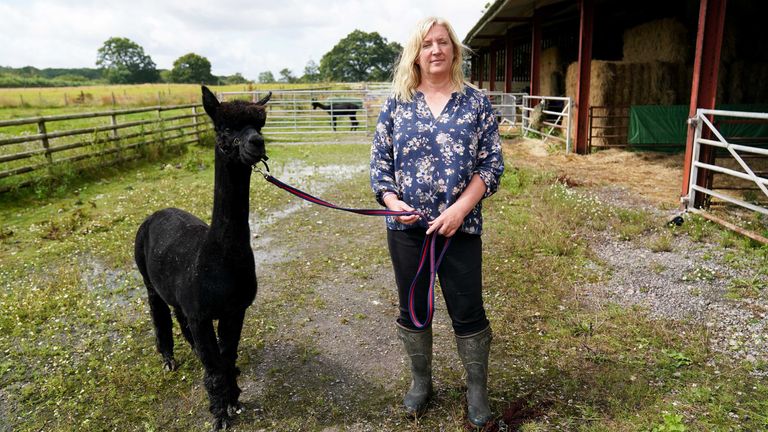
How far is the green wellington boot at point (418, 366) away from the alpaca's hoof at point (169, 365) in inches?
65.1

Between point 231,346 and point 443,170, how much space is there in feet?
5.70

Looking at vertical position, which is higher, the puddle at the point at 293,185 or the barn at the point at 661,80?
the barn at the point at 661,80

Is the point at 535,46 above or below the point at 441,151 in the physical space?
above

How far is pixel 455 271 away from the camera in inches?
103

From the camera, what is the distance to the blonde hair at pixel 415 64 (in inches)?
98.1

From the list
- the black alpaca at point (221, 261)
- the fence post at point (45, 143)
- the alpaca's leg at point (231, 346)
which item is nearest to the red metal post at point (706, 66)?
the black alpaca at point (221, 261)

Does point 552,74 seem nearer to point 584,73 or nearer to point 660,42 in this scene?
point 660,42

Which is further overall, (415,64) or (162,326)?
(162,326)

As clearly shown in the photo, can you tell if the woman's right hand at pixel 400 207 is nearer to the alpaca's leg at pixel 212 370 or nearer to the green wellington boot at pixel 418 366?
the green wellington boot at pixel 418 366

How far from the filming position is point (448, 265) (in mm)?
2611

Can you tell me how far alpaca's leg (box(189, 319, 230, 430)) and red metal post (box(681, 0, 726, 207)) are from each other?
20.1ft

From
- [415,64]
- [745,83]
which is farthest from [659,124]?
[415,64]

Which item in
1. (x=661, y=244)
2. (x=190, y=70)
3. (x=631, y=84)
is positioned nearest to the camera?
(x=661, y=244)

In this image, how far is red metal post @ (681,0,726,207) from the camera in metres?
6.36
